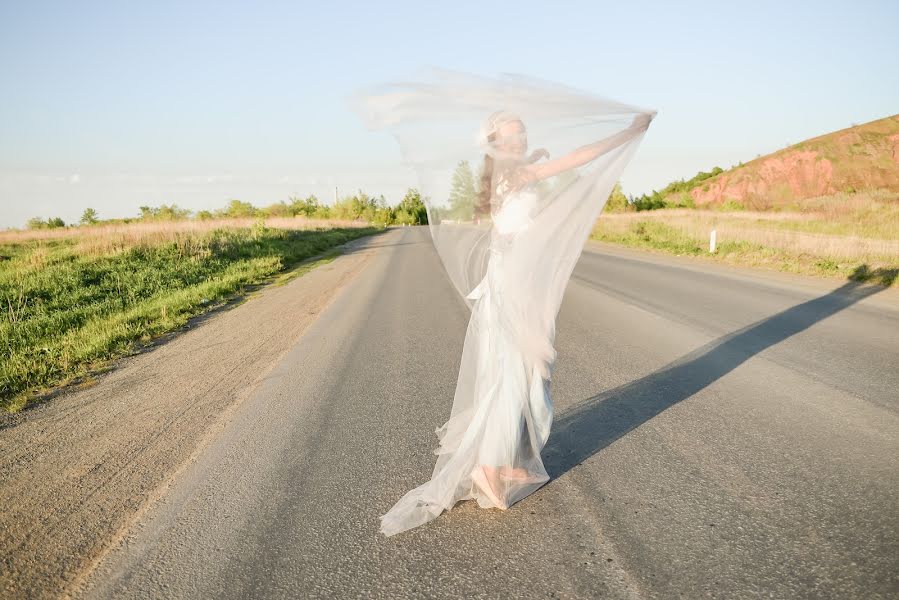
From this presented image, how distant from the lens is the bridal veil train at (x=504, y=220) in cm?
332

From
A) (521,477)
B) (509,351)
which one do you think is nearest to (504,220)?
(509,351)

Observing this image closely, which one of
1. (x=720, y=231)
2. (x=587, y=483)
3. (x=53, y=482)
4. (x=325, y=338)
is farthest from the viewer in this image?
(x=720, y=231)

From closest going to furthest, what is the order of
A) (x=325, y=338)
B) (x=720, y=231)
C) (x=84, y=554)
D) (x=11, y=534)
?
(x=84, y=554), (x=11, y=534), (x=325, y=338), (x=720, y=231)

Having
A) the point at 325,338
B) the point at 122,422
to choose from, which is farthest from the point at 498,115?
the point at 325,338

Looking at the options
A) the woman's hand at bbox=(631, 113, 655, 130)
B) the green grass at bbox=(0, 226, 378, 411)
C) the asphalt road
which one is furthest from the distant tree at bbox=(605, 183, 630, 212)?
Result: the woman's hand at bbox=(631, 113, 655, 130)

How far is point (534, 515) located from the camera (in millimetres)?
3135

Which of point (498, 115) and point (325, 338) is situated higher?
point (498, 115)

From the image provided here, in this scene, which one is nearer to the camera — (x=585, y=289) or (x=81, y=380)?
(x=81, y=380)

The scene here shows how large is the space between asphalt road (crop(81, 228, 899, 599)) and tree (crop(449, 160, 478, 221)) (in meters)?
1.64

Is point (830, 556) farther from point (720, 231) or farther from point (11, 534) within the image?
point (720, 231)

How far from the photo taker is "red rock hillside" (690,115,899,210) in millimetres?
45094

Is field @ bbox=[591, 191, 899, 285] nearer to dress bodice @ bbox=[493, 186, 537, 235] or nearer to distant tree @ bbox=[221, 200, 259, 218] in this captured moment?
dress bodice @ bbox=[493, 186, 537, 235]

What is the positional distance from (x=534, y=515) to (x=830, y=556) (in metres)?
1.34

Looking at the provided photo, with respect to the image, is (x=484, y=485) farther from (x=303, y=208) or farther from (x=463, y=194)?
(x=303, y=208)
